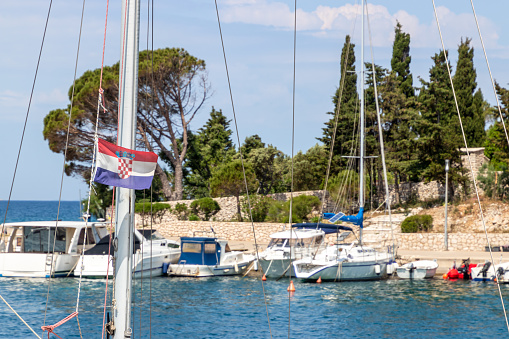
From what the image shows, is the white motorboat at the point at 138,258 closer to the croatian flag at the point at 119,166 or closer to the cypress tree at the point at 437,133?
the croatian flag at the point at 119,166

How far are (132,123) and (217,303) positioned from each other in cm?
1604

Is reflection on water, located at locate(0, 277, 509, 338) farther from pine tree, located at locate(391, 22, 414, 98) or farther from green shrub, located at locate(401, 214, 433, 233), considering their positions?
pine tree, located at locate(391, 22, 414, 98)

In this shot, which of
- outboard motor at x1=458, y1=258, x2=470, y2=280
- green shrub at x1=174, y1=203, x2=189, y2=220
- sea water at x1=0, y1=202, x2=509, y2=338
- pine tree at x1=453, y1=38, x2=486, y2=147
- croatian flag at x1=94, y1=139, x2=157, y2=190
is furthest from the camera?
pine tree at x1=453, y1=38, x2=486, y2=147

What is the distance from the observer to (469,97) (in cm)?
5091

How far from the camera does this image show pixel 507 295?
72.8ft

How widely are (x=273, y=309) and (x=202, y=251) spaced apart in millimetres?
8723

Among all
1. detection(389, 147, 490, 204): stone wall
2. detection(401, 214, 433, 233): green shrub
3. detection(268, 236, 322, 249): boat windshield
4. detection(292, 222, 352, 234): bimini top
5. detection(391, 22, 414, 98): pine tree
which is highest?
detection(391, 22, 414, 98): pine tree

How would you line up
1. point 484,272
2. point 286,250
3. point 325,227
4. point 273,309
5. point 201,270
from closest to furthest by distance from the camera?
point 273,309, point 484,272, point 286,250, point 201,270, point 325,227

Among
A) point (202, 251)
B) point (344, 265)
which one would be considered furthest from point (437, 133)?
point (202, 251)

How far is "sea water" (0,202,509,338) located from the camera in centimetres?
1717

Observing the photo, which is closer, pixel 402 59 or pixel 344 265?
pixel 344 265

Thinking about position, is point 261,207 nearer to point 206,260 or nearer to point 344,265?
point 206,260

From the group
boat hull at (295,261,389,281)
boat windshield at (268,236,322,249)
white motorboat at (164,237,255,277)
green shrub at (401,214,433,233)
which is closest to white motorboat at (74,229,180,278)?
white motorboat at (164,237,255,277)

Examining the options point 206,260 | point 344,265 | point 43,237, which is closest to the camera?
point 344,265
